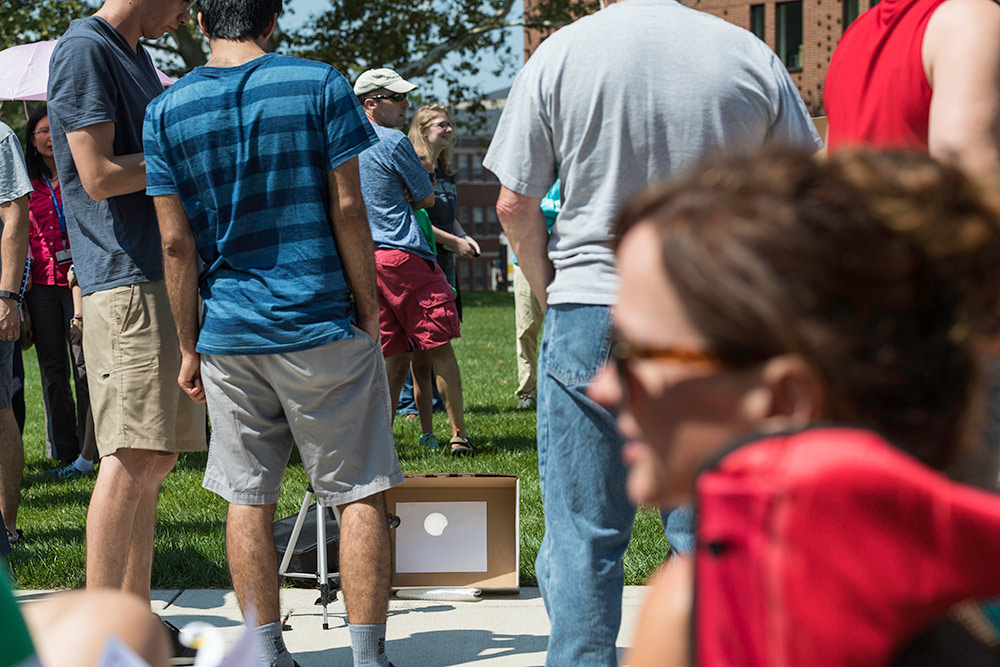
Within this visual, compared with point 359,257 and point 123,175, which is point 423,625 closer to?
point 359,257

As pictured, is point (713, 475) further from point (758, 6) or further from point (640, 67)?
point (758, 6)

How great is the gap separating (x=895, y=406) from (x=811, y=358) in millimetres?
91

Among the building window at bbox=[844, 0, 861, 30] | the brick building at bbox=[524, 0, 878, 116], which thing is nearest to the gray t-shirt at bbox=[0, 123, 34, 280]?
the brick building at bbox=[524, 0, 878, 116]

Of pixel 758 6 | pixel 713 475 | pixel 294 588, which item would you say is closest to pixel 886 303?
pixel 713 475

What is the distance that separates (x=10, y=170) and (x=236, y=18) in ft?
5.52

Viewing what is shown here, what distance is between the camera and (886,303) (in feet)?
3.07

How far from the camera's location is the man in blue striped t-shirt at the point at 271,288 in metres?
3.03

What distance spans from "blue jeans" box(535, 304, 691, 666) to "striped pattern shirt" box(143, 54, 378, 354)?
79 centimetres

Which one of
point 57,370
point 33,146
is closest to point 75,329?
point 57,370

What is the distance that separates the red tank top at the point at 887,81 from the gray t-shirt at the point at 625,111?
21 cm

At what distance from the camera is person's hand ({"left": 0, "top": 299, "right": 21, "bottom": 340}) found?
175 inches

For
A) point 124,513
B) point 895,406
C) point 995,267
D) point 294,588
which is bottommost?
point 294,588

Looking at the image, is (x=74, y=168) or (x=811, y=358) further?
(x=74, y=168)

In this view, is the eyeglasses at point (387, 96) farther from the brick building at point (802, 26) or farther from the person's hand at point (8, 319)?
the brick building at point (802, 26)
